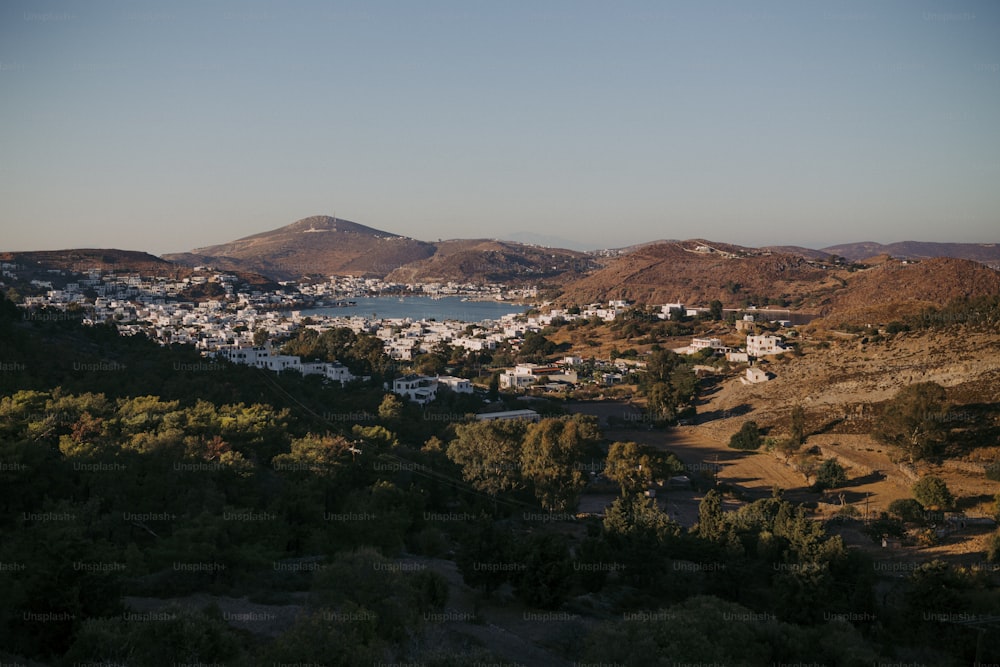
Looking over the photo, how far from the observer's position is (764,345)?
124 ft

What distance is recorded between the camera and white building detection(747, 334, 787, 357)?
3693cm

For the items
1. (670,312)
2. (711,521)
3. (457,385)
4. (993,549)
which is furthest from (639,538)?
(670,312)

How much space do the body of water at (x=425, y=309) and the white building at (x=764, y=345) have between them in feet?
114

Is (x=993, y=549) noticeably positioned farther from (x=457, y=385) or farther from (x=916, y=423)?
(x=457, y=385)

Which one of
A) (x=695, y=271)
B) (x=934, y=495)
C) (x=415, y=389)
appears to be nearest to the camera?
(x=934, y=495)

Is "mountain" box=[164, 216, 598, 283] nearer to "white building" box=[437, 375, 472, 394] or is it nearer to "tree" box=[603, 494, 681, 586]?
"white building" box=[437, 375, 472, 394]

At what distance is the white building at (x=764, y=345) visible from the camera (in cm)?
3693

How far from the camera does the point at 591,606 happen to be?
11.0 m

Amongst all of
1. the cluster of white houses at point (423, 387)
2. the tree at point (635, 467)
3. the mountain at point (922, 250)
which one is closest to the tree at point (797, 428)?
the tree at point (635, 467)

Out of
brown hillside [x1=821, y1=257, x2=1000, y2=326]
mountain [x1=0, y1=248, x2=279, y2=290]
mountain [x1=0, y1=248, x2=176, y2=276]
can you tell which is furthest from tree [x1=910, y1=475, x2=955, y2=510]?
mountain [x1=0, y1=248, x2=176, y2=276]

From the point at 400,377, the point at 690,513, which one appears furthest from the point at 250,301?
the point at 690,513

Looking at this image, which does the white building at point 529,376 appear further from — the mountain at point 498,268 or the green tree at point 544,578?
the mountain at point 498,268

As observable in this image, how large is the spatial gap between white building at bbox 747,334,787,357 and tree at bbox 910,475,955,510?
20.5 meters

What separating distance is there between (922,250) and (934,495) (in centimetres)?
16626
